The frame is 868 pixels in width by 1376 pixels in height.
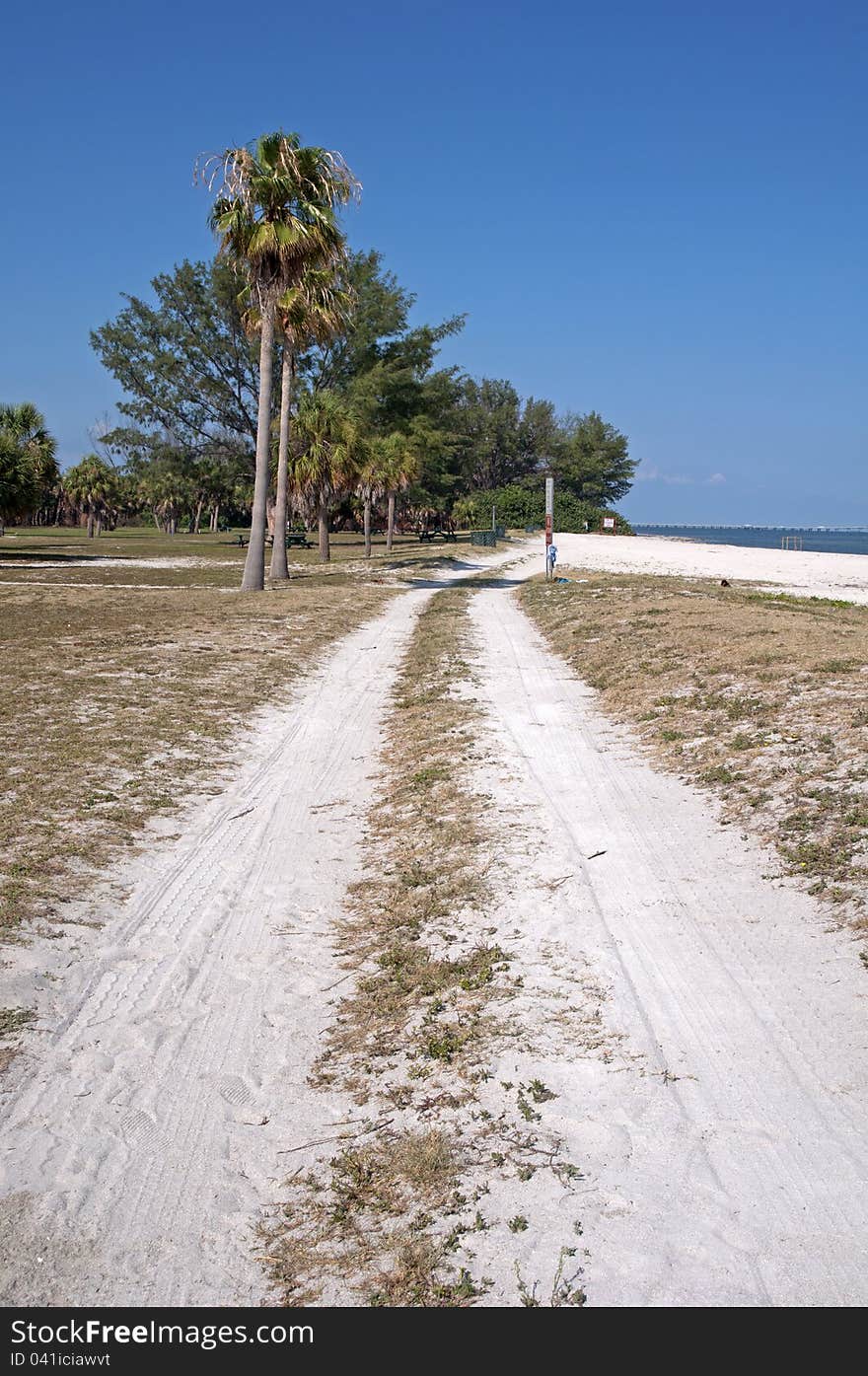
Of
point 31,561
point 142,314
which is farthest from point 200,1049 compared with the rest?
point 142,314

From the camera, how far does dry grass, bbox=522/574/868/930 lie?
6.51 m

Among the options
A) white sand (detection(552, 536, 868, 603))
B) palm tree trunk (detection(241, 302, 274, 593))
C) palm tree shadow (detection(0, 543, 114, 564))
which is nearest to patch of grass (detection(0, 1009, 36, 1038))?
palm tree trunk (detection(241, 302, 274, 593))

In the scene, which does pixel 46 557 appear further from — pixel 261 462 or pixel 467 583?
pixel 261 462

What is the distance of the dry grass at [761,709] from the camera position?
651cm

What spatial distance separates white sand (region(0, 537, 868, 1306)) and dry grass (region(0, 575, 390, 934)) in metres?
0.55

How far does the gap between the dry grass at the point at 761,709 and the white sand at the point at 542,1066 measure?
381 mm

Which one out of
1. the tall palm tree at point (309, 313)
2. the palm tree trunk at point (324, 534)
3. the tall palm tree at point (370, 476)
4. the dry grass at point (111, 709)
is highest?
the tall palm tree at point (309, 313)

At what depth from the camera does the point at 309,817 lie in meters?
7.91

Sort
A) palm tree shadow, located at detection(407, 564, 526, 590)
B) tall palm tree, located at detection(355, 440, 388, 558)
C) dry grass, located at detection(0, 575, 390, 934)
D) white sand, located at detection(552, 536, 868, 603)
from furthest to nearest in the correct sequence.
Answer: tall palm tree, located at detection(355, 440, 388, 558) < white sand, located at detection(552, 536, 868, 603) < palm tree shadow, located at detection(407, 564, 526, 590) < dry grass, located at detection(0, 575, 390, 934)

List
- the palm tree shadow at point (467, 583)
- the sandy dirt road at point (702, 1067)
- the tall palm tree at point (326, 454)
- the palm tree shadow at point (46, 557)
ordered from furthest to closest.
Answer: the palm tree shadow at point (46, 557) < the tall palm tree at point (326, 454) < the palm tree shadow at point (467, 583) < the sandy dirt road at point (702, 1067)

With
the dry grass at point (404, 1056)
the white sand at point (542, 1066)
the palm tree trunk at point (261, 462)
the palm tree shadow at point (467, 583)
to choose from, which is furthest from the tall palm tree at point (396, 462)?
the white sand at point (542, 1066)

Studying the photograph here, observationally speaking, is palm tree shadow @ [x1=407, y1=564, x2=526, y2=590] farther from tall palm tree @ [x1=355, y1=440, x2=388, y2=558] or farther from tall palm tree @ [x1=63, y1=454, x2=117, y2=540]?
tall palm tree @ [x1=63, y1=454, x2=117, y2=540]

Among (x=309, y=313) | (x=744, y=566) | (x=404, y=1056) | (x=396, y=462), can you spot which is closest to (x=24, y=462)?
(x=396, y=462)

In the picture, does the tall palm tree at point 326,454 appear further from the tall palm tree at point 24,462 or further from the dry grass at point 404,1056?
the dry grass at point 404,1056
